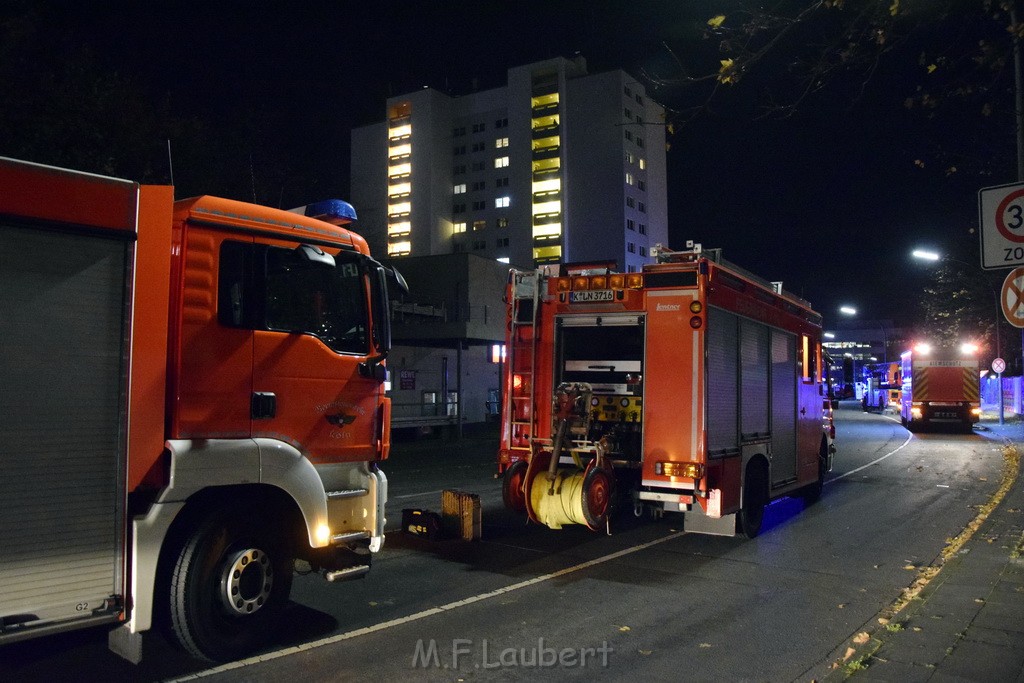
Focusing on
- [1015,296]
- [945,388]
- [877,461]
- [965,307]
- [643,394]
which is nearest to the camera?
[1015,296]

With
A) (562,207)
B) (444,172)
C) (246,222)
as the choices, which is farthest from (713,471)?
(444,172)

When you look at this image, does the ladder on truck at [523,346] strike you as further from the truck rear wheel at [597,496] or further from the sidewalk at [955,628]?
the sidewalk at [955,628]

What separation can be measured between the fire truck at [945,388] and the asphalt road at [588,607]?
1953cm

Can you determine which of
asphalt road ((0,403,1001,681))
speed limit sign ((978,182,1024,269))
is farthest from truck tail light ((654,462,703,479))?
speed limit sign ((978,182,1024,269))

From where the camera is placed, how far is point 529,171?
3701 inches

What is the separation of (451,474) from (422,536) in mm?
7253

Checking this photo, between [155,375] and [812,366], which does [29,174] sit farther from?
[812,366]

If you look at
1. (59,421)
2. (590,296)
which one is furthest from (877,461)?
(59,421)

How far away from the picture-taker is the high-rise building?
90375 millimetres

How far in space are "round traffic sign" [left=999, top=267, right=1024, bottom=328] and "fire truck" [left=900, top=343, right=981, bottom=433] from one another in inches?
933

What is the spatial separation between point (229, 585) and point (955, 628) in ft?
16.9

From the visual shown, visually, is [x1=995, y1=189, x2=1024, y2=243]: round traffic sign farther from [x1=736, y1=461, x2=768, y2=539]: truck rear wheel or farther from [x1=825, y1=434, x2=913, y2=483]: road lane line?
[x1=825, y1=434, x2=913, y2=483]: road lane line

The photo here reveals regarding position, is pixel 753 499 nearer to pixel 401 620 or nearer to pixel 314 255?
pixel 401 620

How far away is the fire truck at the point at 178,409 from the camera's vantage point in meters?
4.00
